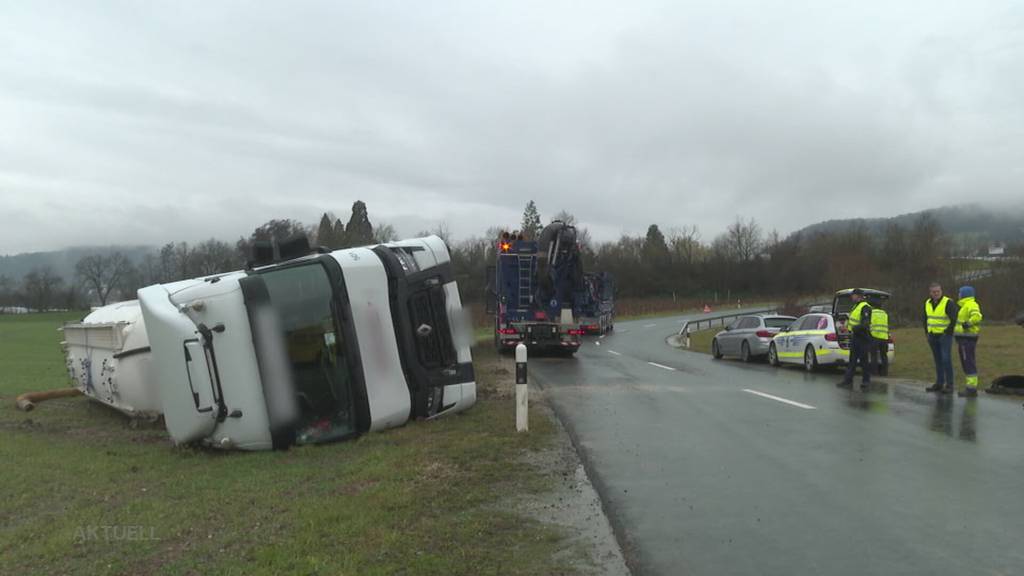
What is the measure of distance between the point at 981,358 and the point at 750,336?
5.56 metres

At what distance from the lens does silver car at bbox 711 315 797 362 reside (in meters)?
20.9

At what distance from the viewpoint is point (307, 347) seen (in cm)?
809

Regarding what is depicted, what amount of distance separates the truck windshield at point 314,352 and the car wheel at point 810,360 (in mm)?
12637

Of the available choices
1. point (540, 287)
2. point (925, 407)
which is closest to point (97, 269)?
point (540, 287)

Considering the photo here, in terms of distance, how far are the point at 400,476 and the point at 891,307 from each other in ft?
125

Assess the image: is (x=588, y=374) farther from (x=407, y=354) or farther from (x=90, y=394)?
(x=90, y=394)

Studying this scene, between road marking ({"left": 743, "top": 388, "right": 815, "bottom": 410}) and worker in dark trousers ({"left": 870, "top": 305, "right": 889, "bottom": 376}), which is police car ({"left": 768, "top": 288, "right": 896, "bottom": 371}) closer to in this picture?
worker in dark trousers ({"left": 870, "top": 305, "right": 889, "bottom": 376})

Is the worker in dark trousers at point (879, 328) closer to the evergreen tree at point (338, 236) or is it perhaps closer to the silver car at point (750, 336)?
the silver car at point (750, 336)

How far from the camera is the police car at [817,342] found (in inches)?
665

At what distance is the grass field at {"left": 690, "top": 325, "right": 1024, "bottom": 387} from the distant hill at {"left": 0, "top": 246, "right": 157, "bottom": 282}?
54.6 meters

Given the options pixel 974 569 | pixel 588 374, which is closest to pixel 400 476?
pixel 974 569

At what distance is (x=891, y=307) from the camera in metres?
38.8

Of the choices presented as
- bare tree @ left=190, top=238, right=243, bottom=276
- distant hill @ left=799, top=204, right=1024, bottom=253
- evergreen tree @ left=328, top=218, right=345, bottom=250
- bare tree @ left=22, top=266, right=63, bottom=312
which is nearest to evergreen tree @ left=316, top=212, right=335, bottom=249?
evergreen tree @ left=328, top=218, right=345, bottom=250

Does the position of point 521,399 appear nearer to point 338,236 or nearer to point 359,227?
point 338,236
